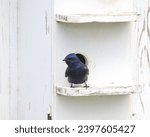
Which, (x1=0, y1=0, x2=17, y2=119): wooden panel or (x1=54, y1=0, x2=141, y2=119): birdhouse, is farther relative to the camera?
(x1=0, y1=0, x2=17, y2=119): wooden panel

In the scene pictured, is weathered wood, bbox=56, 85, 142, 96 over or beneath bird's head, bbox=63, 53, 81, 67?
beneath

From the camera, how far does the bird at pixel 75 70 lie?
16.1 ft

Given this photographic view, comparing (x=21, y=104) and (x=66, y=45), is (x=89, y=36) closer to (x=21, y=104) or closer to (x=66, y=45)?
(x=66, y=45)

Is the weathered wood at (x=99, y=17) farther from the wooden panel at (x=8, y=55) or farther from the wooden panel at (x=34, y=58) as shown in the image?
the wooden panel at (x=8, y=55)

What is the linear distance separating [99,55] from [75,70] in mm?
126

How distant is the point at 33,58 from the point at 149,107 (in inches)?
18.9

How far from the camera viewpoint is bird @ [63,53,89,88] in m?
4.91

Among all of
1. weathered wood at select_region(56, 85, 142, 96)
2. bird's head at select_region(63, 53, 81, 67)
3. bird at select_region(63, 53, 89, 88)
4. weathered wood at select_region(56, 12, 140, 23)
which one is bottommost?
weathered wood at select_region(56, 85, 142, 96)

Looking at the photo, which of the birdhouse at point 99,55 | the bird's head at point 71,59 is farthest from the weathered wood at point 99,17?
the bird's head at point 71,59

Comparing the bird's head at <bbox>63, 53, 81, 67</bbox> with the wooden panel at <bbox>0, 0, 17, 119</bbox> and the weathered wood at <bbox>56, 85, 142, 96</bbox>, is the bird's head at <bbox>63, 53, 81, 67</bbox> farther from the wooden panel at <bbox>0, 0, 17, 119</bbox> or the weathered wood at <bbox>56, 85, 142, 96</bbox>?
the wooden panel at <bbox>0, 0, 17, 119</bbox>

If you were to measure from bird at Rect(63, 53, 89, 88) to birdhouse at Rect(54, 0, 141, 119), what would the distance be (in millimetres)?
30

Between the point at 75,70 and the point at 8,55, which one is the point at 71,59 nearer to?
the point at 75,70

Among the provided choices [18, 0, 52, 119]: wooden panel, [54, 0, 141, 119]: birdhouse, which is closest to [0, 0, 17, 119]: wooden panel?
[18, 0, 52, 119]: wooden panel

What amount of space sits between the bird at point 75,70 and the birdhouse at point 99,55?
30mm
